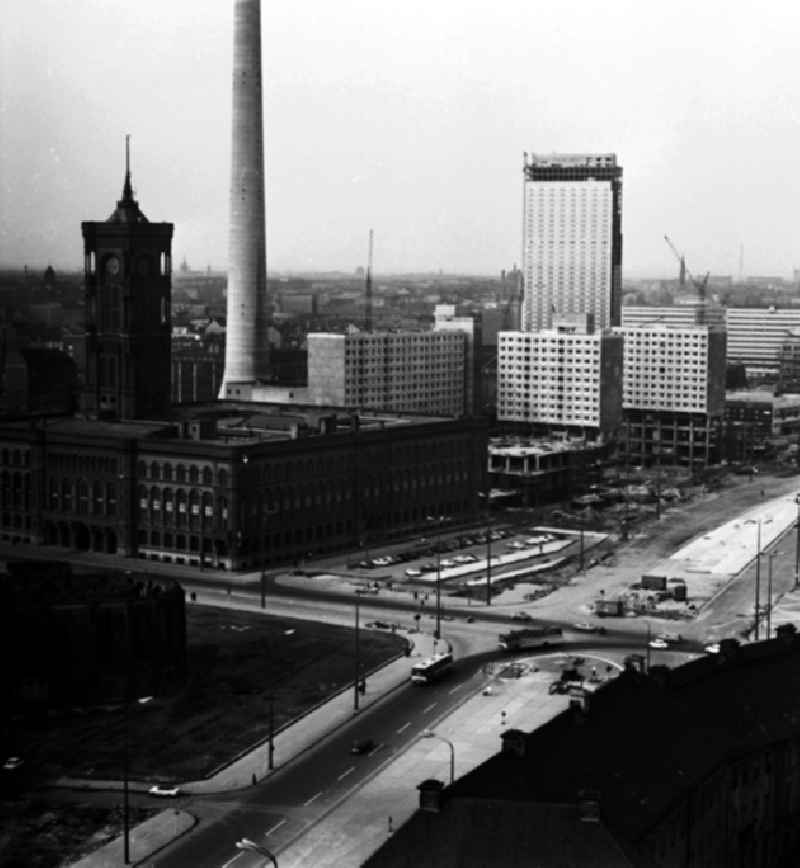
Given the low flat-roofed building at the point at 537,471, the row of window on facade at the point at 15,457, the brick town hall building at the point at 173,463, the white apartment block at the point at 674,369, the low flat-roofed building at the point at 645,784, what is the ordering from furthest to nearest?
the white apartment block at the point at 674,369 → the low flat-roofed building at the point at 537,471 → the row of window on facade at the point at 15,457 → the brick town hall building at the point at 173,463 → the low flat-roofed building at the point at 645,784

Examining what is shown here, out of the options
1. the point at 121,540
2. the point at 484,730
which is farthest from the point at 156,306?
the point at 484,730

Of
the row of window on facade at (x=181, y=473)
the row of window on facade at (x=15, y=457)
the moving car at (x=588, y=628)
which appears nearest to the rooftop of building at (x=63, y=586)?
the moving car at (x=588, y=628)

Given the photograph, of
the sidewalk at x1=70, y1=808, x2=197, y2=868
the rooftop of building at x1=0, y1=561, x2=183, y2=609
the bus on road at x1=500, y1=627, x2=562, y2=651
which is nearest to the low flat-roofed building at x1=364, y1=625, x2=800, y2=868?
the sidewalk at x1=70, y1=808, x2=197, y2=868

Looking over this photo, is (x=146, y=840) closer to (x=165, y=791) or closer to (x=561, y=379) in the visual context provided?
(x=165, y=791)

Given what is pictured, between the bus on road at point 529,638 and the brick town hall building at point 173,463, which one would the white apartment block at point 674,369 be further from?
the bus on road at point 529,638

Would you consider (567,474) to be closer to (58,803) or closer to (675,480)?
(675,480)

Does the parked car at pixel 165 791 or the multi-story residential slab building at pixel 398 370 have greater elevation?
the multi-story residential slab building at pixel 398 370
